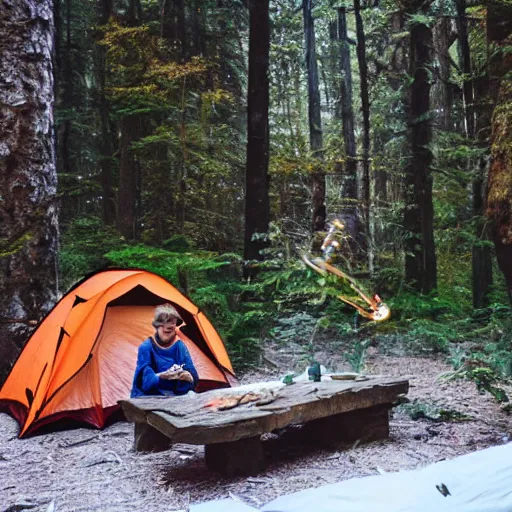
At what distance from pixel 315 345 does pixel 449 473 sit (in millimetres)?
6080

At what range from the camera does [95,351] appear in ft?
20.1

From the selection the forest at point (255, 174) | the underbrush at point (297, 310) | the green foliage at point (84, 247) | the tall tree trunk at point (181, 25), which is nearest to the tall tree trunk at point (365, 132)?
the forest at point (255, 174)

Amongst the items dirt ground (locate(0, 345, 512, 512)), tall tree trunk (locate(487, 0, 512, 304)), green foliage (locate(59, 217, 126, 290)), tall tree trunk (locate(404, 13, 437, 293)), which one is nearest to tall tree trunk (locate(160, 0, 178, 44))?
green foliage (locate(59, 217, 126, 290))

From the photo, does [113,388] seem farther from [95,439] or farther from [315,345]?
[315,345]

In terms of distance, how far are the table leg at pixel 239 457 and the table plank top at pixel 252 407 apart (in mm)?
206

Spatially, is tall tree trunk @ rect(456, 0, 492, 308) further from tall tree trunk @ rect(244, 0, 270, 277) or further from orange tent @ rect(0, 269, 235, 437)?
orange tent @ rect(0, 269, 235, 437)

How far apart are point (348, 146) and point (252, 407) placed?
13799 mm

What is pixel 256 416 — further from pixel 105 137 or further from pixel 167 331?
pixel 105 137

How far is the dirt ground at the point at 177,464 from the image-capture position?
12.0 ft

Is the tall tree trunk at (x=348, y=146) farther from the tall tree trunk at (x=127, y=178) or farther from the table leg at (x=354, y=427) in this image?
the table leg at (x=354, y=427)

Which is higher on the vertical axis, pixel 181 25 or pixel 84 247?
pixel 181 25

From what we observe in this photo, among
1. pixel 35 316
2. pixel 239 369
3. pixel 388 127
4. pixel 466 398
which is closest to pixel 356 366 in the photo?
pixel 466 398

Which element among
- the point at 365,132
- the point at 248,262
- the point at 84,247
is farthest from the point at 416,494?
the point at 365,132

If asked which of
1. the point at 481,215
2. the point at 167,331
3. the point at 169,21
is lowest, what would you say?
the point at 167,331
